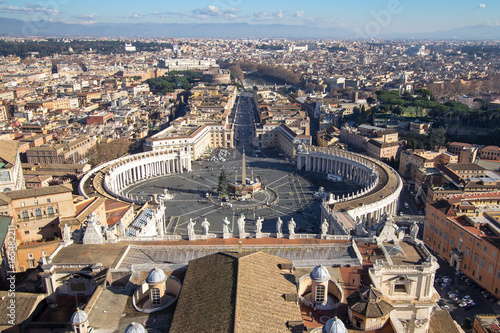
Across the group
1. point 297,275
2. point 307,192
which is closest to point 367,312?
point 297,275

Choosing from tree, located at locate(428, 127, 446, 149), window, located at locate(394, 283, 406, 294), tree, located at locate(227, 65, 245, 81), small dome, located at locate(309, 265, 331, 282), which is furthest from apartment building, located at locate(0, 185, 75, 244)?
tree, located at locate(227, 65, 245, 81)

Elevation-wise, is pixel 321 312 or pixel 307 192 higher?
pixel 321 312

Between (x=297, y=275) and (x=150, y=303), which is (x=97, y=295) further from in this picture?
(x=297, y=275)

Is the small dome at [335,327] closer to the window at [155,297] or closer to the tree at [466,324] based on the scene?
the window at [155,297]

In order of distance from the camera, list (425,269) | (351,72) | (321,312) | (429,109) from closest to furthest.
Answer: (321,312) → (425,269) → (429,109) → (351,72)

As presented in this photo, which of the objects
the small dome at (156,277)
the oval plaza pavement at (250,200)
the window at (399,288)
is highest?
the small dome at (156,277)

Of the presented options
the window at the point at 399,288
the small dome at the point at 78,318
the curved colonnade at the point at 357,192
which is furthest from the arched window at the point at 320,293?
the small dome at the point at 78,318

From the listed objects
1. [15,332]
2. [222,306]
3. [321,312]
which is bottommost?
[15,332]
